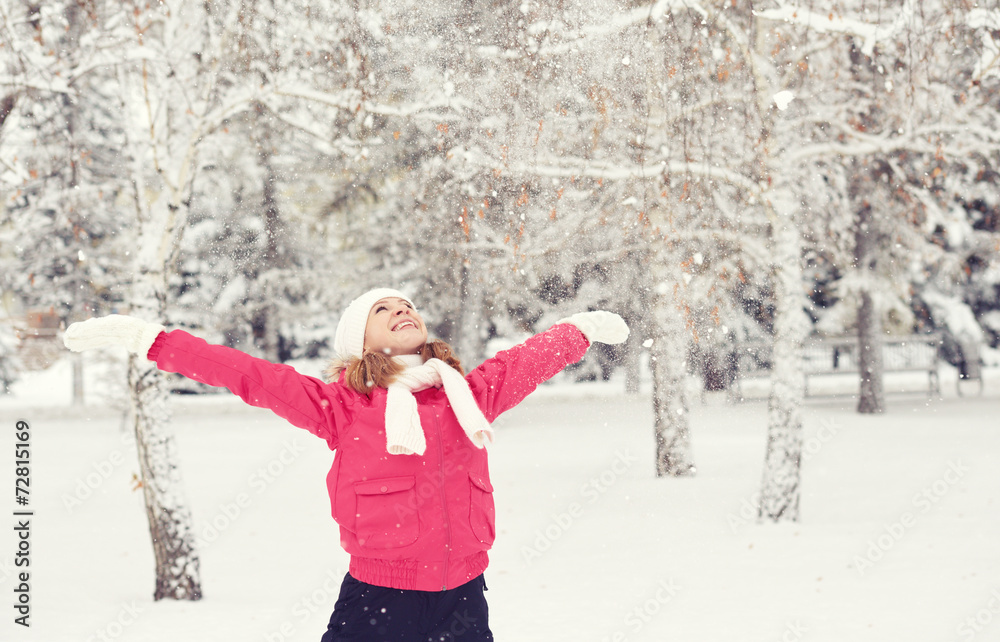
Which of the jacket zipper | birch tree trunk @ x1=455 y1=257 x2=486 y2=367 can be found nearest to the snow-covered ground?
birch tree trunk @ x1=455 y1=257 x2=486 y2=367

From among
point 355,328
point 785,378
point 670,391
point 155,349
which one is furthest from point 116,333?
point 670,391

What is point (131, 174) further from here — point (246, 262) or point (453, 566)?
point (246, 262)

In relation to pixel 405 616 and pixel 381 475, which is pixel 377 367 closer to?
pixel 381 475

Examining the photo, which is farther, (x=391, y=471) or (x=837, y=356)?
(x=837, y=356)

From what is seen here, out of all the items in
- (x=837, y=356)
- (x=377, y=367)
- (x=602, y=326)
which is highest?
(x=602, y=326)

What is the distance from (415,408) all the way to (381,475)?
215 millimetres

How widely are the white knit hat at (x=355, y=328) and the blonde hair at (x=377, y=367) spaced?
1.3 inches

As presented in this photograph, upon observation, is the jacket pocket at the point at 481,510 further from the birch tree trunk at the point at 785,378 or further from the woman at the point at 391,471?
the birch tree trunk at the point at 785,378

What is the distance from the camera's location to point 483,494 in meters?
2.54

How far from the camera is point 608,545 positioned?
6.62 metres

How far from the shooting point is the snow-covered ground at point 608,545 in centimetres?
483

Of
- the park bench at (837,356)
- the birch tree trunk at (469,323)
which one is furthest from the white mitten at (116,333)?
the park bench at (837,356)

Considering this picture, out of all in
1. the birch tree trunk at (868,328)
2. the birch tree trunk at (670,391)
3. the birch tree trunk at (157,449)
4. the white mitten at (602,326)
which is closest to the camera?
the white mitten at (602,326)

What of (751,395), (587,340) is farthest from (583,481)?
(751,395)
